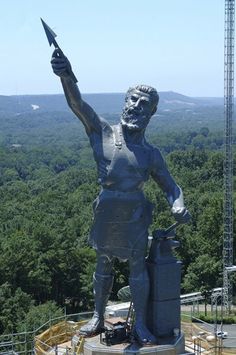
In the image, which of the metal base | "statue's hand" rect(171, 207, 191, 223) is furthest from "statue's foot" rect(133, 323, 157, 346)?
"statue's hand" rect(171, 207, 191, 223)

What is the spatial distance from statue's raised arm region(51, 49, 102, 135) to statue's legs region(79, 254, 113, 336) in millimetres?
2238

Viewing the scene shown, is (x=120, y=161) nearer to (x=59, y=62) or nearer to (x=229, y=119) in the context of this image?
(x=59, y=62)

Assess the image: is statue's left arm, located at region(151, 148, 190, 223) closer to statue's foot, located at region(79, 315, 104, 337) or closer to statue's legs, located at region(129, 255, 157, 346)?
statue's legs, located at region(129, 255, 157, 346)

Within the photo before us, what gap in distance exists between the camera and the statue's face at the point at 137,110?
10.8 m

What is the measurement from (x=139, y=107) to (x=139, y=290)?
3030 mm

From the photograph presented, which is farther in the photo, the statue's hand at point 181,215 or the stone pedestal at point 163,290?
the stone pedestal at point 163,290

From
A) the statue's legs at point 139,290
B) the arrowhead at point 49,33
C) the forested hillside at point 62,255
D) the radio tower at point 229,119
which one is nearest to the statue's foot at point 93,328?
the statue's legs at point 139,290

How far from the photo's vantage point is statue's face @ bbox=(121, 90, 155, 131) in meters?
10.8

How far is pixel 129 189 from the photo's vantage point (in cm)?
1079

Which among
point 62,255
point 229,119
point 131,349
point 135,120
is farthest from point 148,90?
point 62,255

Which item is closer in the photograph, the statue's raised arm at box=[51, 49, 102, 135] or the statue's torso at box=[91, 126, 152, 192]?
the statue's raised arm at box=[51, 49, 102, 135]

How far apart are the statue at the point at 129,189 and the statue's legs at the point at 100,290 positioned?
8cm

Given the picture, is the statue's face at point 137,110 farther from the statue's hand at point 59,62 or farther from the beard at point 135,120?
the statue's hand at point 59,62

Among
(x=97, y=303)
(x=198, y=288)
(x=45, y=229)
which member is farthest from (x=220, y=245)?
(x=97, y=303)
